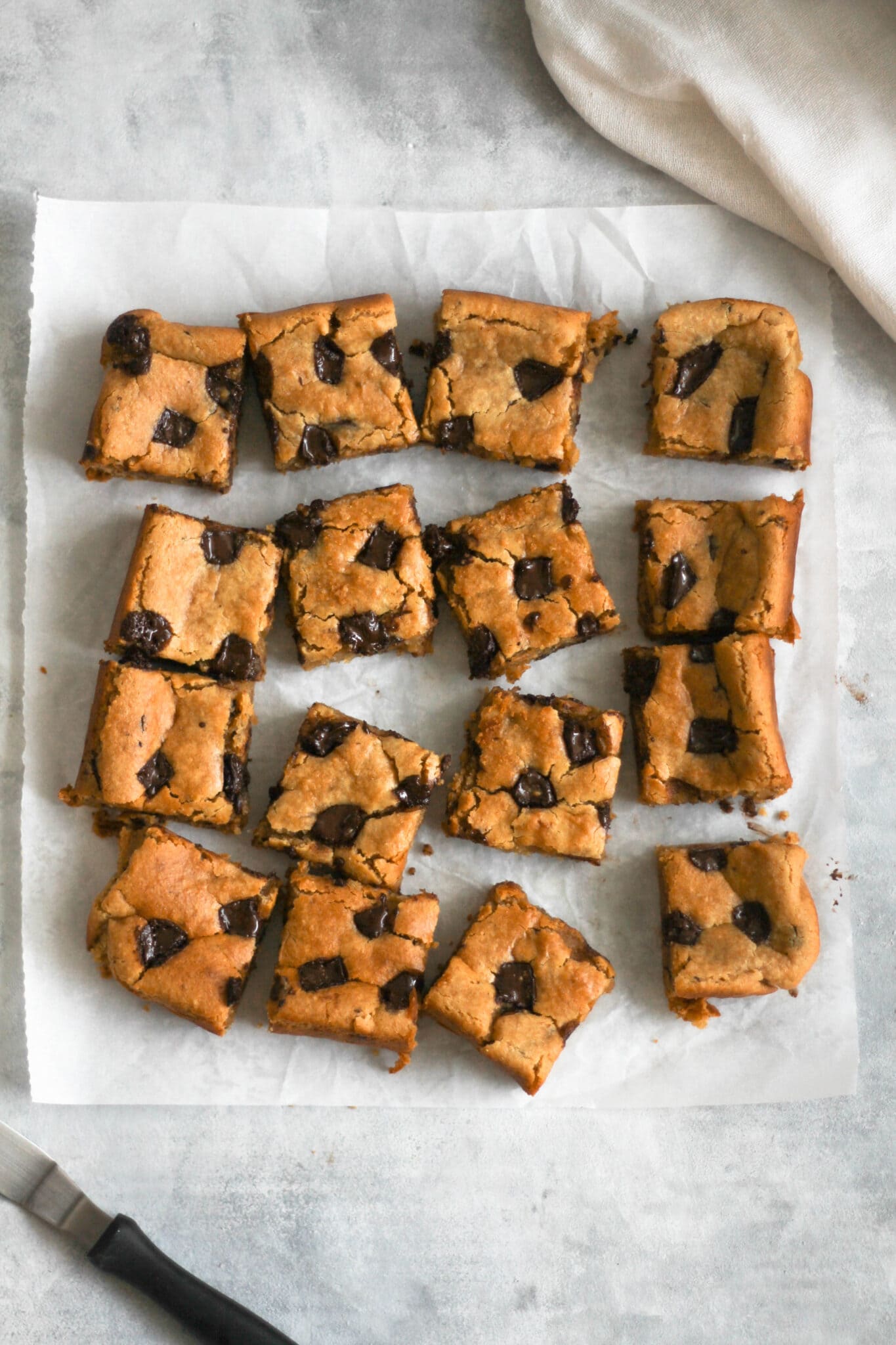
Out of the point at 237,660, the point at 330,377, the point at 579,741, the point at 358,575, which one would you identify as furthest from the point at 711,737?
the point at 330,377

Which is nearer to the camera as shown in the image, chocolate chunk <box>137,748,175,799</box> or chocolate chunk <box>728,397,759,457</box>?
chocolate chunk <box>137,748,175,799</box>

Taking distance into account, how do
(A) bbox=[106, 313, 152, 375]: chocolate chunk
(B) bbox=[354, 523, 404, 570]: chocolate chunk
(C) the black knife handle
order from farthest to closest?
(B) bbox=[354, 523, 404, 570]: chocolate chunk < (A) bbox=[106, 313, 152, 375]: chocolate chunk < (C) the black knife handle

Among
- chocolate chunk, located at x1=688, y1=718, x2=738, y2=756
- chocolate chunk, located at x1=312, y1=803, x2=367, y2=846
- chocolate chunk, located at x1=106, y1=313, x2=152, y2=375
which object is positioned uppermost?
chocolate chunk, located at x1=106, y1=313, x2=152, y2=375

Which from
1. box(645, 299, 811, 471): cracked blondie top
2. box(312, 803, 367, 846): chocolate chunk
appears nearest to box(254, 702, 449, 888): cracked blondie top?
box(312, 803, 367, 846): chocolate chunk

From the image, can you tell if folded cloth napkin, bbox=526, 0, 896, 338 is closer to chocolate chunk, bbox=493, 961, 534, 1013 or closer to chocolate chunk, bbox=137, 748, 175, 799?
chocolate chunk, bbox=493, 961, 534, 1013

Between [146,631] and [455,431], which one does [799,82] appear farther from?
[146,631]

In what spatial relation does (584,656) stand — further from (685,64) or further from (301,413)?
(685,64)
